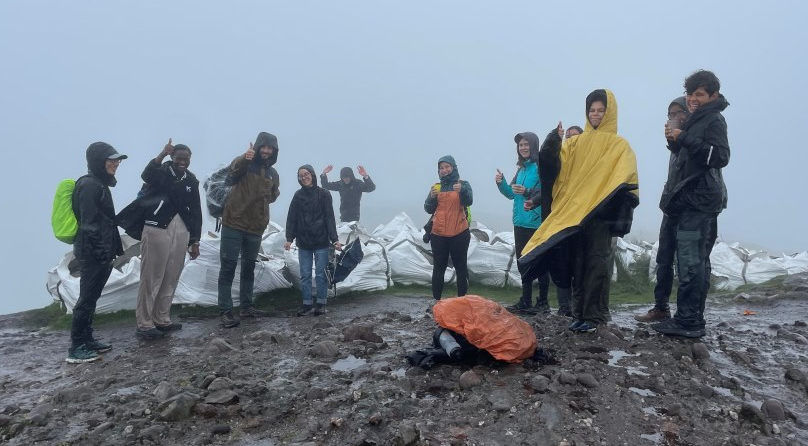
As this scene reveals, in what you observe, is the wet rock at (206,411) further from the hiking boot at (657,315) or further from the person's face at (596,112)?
the hiking boot at (657,315)

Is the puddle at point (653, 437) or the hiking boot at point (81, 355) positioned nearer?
the puddle at point (653, 437)

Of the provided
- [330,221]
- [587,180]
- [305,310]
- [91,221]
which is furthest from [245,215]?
[587,180]

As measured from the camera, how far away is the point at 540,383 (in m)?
2.82

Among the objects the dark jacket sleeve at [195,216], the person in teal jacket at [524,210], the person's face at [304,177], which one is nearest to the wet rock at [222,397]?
the dark jacket sleeve at [195,216]

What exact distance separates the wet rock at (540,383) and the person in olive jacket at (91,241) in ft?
10.7

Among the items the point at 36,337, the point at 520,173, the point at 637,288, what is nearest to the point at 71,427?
the point at 36,337

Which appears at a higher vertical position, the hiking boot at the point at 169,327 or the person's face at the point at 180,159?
the person's face at the point at 180,159

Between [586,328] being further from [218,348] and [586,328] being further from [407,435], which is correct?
[218,348]

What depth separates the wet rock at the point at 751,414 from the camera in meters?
2.48

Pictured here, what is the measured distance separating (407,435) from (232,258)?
3205 mm

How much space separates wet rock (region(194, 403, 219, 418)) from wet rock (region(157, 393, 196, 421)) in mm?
44

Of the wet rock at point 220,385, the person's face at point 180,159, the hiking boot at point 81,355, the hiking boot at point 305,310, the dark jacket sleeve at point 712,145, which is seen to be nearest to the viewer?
the wet rock at point 220,385

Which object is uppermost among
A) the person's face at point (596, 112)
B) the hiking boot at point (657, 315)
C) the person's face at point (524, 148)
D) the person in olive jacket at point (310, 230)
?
the person's face at point (596, 112)

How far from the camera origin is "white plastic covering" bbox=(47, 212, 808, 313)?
5.38 meters
